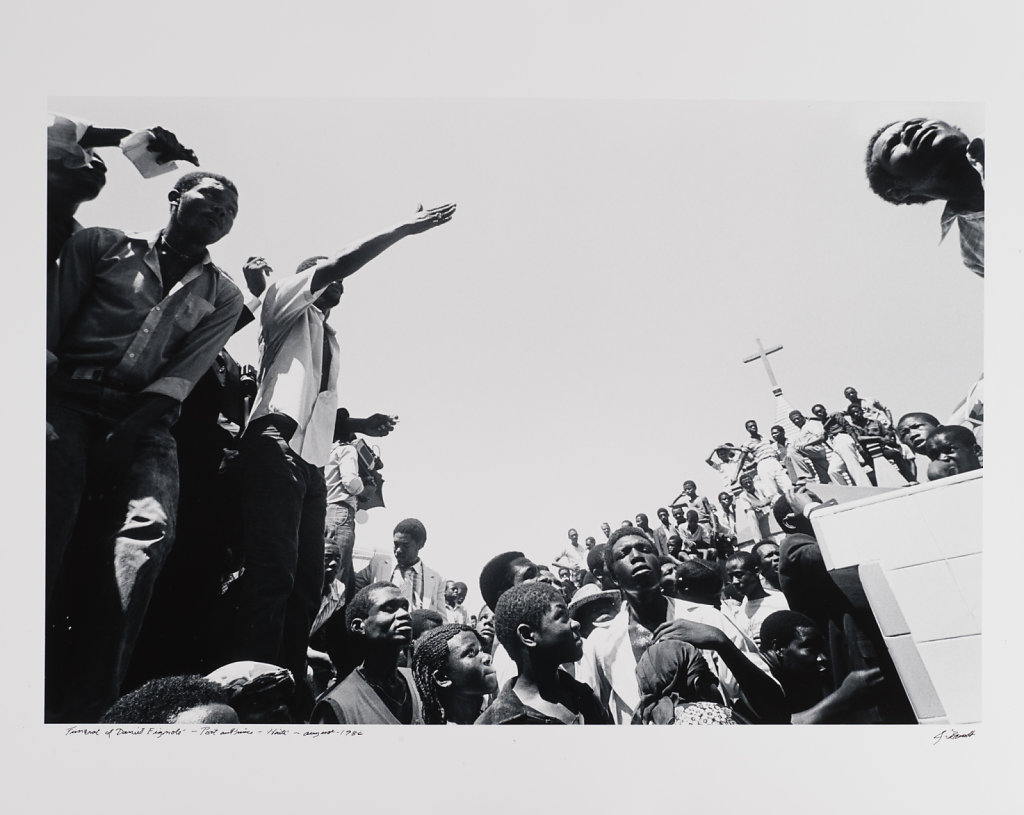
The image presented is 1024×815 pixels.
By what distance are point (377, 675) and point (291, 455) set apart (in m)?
0.90

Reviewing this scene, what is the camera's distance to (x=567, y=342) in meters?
4.59

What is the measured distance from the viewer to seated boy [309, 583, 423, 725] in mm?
4352

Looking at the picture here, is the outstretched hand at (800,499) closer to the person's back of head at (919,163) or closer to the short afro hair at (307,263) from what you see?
the person's back of head at (919,163)

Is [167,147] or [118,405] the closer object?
[118,405]

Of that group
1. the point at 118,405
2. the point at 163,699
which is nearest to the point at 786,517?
the point at 163,699

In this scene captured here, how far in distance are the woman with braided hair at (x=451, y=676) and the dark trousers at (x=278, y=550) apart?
455 mm

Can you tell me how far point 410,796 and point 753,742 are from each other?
4.28 ft

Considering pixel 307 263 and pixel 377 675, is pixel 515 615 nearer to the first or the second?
pixel 377 675

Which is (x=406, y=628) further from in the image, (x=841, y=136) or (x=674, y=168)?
(x=841, y=136)

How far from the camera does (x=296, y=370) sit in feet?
14.7

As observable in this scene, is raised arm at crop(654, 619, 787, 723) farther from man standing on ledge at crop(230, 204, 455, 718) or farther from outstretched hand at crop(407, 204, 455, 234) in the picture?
outstretched hand at crop(407, 204, 455, 234)

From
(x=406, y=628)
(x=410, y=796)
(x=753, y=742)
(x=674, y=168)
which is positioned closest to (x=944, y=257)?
(x=674, y=168)
